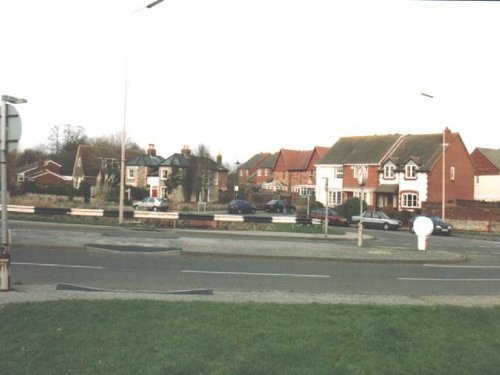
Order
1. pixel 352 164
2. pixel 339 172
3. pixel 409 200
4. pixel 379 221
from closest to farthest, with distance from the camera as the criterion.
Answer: pixel 379 221 → pixel 409 200 → pixel 352 164 → pixel 339 172

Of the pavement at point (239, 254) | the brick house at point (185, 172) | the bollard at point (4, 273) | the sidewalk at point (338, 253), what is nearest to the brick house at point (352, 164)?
the brick house at point (185, 172)

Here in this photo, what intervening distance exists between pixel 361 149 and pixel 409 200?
10.6 metres

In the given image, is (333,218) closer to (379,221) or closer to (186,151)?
(379,221)

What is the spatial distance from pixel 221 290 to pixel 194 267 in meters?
3.56

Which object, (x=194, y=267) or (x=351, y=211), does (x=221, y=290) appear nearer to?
(x=194, y=267)

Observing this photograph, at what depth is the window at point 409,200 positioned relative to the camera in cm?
5716

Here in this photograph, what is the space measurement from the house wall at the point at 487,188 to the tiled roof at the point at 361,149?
1832cm

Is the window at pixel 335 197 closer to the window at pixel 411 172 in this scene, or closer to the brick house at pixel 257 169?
the window at pixel 411 172

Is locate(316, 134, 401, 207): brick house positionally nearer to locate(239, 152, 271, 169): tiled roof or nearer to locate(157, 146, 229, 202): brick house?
locate(157, 146, 229, 202): brick house

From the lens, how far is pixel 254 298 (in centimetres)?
970

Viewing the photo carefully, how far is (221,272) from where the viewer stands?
13.6m

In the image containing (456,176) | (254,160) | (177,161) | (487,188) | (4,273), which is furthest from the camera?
(254,160)

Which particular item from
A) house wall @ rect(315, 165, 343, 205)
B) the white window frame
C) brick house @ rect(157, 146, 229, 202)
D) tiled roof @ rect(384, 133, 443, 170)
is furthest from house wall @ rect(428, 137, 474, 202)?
brick house @ rect(157, 146, 229, 202)

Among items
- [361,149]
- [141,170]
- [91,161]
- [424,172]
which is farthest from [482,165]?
[91,161]
